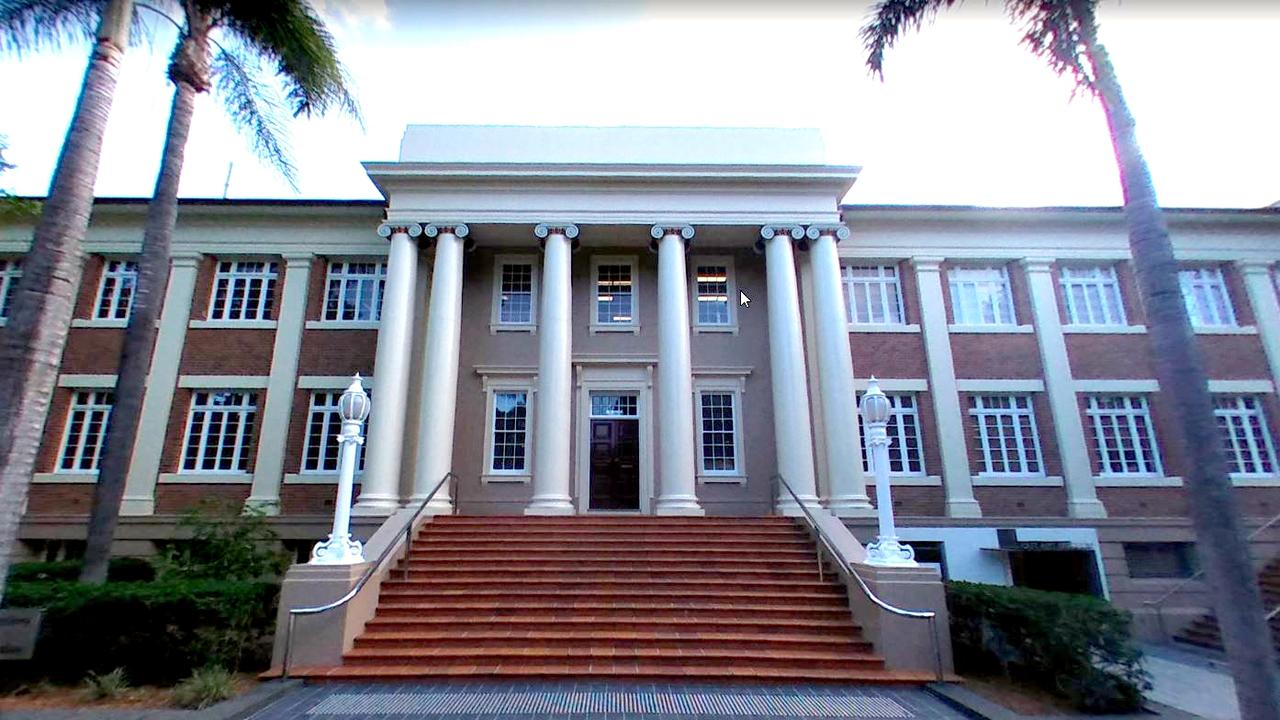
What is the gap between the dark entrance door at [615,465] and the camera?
15.0 meters

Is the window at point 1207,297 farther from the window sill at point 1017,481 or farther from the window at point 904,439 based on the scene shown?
the window at point 904,439

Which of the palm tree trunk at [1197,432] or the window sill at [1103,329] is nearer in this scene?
the palm tree trunk at [1197,432]

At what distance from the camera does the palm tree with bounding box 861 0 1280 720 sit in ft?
17.4

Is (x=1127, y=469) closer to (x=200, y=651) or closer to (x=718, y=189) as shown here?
(x=718, y=189)

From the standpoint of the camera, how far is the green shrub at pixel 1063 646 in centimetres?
679

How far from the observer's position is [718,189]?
1503 centimetres

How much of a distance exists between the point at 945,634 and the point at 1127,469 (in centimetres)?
1013

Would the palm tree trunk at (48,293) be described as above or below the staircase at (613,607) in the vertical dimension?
above

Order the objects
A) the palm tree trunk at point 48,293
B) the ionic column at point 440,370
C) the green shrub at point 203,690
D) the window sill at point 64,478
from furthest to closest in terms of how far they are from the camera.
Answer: the window sill at point 64,478 → the ionic column at point 440,370 → the green shrub at point 203,690 → the palm tree trunk at point 48,293

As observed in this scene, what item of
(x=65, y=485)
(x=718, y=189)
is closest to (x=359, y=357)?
(x=65, y=485)

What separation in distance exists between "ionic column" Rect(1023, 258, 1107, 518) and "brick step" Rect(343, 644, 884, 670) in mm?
9384

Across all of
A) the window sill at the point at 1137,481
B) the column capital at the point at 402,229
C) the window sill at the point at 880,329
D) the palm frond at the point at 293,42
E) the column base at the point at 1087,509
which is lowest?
the column base at the point at 1087,509

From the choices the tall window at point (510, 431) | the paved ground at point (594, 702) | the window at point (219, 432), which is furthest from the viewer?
the tall window at point (510, 431)

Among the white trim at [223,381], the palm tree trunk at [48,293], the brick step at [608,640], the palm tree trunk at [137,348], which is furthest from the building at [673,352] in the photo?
the palm tree trunk at [48,293]
